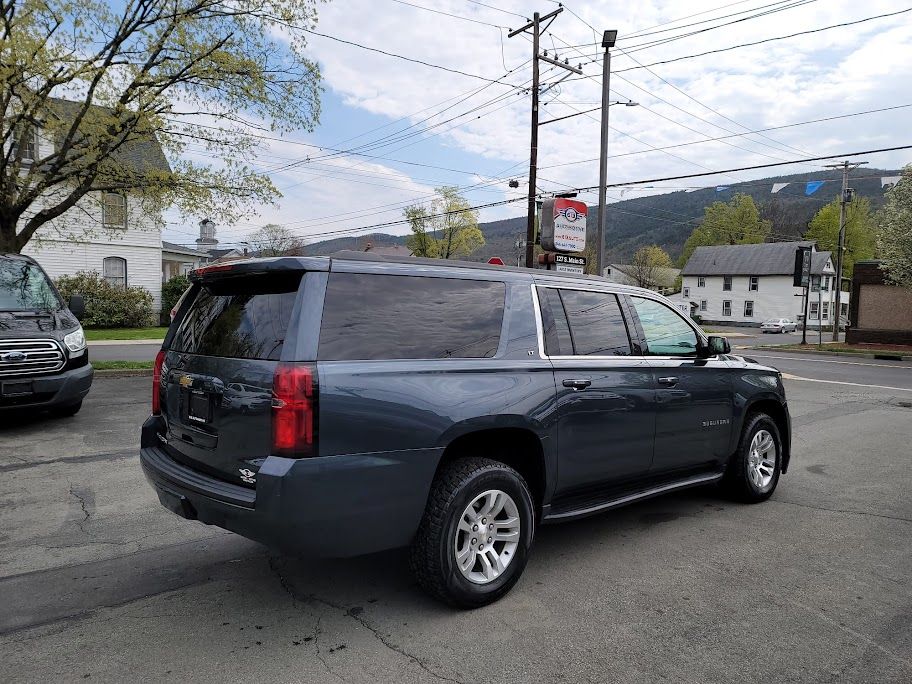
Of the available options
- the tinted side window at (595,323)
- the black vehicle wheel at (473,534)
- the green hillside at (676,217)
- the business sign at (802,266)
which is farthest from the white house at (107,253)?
the green hillside at (676,217)

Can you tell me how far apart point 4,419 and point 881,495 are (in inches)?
391

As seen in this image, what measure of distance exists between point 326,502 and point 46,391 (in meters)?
6.04

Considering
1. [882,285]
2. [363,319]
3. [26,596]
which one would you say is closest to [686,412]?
[363,319]

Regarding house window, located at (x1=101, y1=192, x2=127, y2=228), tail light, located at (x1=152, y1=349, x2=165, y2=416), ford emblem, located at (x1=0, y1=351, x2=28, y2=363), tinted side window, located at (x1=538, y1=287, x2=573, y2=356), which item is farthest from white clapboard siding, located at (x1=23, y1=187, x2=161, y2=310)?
tinted side window, located at (x1=538, y1=287, x2=573, y2=356)

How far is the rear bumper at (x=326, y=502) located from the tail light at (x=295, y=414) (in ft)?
0.20

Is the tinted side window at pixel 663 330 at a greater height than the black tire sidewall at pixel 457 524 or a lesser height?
greater

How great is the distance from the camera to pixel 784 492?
5859 millimetres

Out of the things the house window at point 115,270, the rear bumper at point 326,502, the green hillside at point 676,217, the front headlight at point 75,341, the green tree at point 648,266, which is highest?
the green hillside at point 676,217

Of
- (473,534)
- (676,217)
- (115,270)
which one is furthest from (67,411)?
(676,217)

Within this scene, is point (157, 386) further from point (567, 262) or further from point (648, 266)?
point (648, 266)

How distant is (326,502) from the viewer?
9.39 feet

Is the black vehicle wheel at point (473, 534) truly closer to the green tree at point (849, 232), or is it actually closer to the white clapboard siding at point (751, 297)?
the white clapboard siding at point (751, 297)

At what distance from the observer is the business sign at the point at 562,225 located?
664 inches

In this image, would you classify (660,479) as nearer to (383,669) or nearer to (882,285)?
(383,669)
